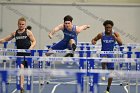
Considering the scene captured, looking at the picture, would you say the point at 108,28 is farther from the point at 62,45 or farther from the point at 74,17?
the point at 74,17

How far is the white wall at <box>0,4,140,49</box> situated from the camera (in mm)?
18109

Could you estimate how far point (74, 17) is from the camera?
18.2 m

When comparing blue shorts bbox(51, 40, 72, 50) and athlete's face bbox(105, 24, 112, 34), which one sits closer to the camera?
athlete's face bbox(105, 24, 112, 34)

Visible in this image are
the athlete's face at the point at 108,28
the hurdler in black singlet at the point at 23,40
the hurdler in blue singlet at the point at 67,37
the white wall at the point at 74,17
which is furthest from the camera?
the white wall at the point at 74,17

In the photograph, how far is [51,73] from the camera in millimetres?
4727

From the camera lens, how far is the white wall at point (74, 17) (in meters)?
Result: 18.1

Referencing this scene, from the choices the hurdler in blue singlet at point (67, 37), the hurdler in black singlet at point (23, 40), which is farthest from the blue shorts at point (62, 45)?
the hurdler in black singlet at point (23, 40)

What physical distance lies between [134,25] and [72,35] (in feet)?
33.4

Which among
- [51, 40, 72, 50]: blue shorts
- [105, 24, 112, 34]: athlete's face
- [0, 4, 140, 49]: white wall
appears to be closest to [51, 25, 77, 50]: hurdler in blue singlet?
[51, 40, 72, 50]: blue shorts

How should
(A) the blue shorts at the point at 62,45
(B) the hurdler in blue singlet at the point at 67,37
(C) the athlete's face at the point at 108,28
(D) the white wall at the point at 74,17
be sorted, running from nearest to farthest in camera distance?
(C) the athlete's face at the point at 108,28 < (B) the hurdler in blue singlet at the point at 67,37 < (A) the blue shorts at the point at 62,45 < (D) the white wall at the point at 74,17

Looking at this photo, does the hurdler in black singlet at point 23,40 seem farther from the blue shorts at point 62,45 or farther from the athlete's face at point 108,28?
the athlete's face at point 108,28

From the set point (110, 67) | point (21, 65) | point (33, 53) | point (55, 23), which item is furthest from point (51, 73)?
point (55, 23)

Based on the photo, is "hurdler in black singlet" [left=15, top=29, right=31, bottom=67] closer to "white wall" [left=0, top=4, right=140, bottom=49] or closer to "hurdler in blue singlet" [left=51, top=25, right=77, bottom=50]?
"hurdler in blue singlet" [left=51, top=25, right=77, bottom=50]

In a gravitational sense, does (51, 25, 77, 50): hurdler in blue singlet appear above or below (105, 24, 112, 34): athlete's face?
below
